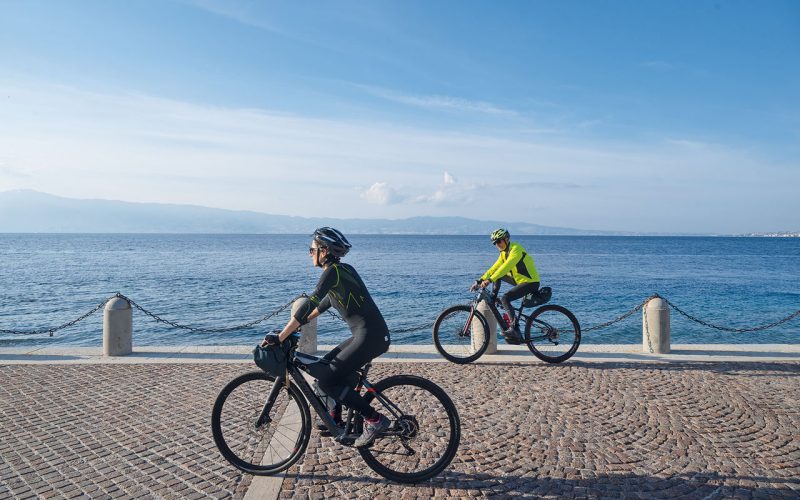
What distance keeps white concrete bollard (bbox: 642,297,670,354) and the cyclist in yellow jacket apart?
234 cm

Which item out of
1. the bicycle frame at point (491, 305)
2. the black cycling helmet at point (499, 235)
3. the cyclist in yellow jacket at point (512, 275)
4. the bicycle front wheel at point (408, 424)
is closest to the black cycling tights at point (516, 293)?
the cyclist in yellow jacket at point (512, 275)

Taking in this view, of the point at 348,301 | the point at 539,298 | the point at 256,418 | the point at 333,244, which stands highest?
the point at 333,244

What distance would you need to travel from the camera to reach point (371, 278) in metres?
45.3

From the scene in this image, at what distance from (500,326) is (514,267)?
104 centimetres

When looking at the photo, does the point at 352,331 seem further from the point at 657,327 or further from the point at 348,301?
the point at 657,327

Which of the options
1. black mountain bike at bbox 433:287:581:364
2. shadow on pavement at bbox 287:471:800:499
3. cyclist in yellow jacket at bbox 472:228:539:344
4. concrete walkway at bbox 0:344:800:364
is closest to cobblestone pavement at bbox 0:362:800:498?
shadow on pavement at bbox 287:471:800:499

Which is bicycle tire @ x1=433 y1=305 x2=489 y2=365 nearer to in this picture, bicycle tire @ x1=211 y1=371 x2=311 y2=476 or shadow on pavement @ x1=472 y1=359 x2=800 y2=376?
shadow on pavement @ x1=472 y1=359 x2=800 y2=376

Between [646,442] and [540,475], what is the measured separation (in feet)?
4.80

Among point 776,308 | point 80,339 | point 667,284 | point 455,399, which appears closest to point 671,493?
point 455,399

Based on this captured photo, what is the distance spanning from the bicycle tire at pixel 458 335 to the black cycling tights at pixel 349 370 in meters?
4.50

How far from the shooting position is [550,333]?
9055mm

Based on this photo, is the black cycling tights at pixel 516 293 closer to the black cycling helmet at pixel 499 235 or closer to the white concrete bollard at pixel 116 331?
the black cycling helmet at pixel 499 235

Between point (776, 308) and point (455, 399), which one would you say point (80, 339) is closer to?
point (455, 399)

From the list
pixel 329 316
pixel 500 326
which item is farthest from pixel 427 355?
pixel 329 316
